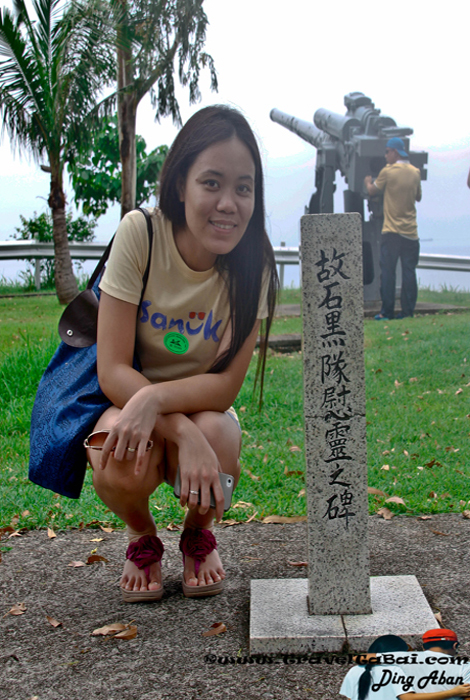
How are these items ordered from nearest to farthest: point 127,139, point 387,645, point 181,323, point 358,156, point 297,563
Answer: point 387,645
point 181,323
point 297,563
point 358,156
point 127,139

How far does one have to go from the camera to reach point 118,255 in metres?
1.90

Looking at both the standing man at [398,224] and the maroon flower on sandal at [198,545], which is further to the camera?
the standing man at [398,224]

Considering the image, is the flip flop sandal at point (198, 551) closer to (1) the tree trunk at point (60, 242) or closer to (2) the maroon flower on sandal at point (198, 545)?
(2) the maroon flower on sandal at point (198, 545)

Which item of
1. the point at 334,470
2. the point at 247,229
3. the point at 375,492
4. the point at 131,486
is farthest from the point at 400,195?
the point at 131,486

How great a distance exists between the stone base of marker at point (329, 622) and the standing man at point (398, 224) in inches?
273

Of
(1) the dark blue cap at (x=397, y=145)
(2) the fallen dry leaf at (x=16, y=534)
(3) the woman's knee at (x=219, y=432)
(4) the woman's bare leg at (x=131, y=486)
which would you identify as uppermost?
(1) the dark blue cap at (x=397, y=145)

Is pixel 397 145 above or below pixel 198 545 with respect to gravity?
above

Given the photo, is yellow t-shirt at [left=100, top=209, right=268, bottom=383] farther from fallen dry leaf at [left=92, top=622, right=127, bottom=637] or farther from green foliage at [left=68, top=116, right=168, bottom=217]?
green foliage at [left=68, top=116, right=168, bottom=217]

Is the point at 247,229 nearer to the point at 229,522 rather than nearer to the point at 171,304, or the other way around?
the point at 171,304

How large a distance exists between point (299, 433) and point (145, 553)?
2.20 meters

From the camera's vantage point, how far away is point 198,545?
2076 millimetres

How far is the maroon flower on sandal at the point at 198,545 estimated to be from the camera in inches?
81.7

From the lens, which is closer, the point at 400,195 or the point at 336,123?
the point at 400,195

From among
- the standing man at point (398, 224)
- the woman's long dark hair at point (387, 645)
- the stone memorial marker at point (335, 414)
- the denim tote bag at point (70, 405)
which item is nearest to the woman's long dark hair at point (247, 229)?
the denim tote bag at point (70, 405)
